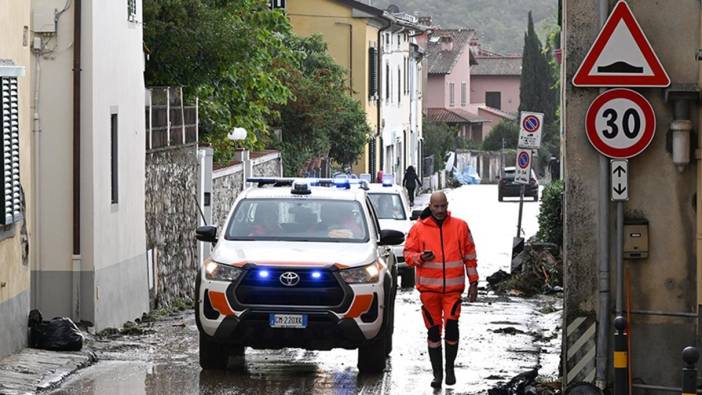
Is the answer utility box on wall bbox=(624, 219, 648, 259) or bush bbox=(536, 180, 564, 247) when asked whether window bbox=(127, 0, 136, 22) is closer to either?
bush bbox=(536, 180, 564, 247)

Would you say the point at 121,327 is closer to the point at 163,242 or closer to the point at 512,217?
the point at 163,242

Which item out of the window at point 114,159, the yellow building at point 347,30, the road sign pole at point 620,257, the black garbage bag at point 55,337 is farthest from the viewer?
the yellow building at point 347,30

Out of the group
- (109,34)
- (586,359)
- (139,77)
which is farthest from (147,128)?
(586,359)

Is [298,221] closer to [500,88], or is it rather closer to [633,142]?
[633,142]

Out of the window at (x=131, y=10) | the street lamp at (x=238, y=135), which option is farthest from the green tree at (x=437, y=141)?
the window at (x=131, y=10)

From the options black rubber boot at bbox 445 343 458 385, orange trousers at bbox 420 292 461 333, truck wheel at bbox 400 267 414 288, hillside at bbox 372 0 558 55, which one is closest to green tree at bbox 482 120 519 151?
hillside at bbox 372 0 558 55

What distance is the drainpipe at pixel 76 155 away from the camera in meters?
18.5

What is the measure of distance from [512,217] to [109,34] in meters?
35.0

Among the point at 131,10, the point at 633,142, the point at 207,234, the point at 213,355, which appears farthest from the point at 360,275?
the point at 131,10

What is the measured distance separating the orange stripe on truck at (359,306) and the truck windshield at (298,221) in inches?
43.7

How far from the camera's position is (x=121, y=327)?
20.2 metres

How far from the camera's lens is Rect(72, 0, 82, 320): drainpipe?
18.5m

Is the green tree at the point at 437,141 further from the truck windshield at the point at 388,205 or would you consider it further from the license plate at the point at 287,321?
the license plate at the point at 287,321

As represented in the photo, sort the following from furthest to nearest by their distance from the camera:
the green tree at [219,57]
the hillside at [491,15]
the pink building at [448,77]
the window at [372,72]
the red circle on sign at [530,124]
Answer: the hillside at [491,15], the pink building at [448,77], the window at [372,72], the red circle on sign at [530,124], the green tree at [219,57]
